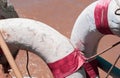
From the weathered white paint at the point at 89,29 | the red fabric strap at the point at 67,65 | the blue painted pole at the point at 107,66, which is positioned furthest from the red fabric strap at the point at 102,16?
the blue painted pole at the point at 107,66

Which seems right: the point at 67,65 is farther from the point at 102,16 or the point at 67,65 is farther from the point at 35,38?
the point at 102,16

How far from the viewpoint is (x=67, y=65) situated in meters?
3.24

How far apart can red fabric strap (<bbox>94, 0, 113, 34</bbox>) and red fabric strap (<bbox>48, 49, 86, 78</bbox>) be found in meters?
0.25

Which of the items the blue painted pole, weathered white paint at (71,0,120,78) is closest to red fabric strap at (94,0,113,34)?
weathered white paint at (71,0,120,78)

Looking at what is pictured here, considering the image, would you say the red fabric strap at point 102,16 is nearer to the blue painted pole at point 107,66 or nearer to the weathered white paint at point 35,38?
the weathered white paint at point 35,38

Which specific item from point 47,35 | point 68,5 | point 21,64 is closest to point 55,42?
point 47,35

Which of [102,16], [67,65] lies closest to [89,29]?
[102,16]

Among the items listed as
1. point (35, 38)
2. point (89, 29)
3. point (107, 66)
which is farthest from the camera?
point (107, 66)

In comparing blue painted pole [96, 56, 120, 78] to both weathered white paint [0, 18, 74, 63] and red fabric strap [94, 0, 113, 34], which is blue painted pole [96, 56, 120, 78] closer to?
red fabric strap [94, 0, 113, 34]

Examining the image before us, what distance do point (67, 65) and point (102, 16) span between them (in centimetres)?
43

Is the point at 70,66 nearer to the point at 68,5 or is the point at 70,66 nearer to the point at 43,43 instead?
the point at 43,43

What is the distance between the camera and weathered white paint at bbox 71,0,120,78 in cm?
319

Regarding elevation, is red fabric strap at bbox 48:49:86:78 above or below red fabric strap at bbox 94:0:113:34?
below

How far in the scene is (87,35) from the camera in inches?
137
